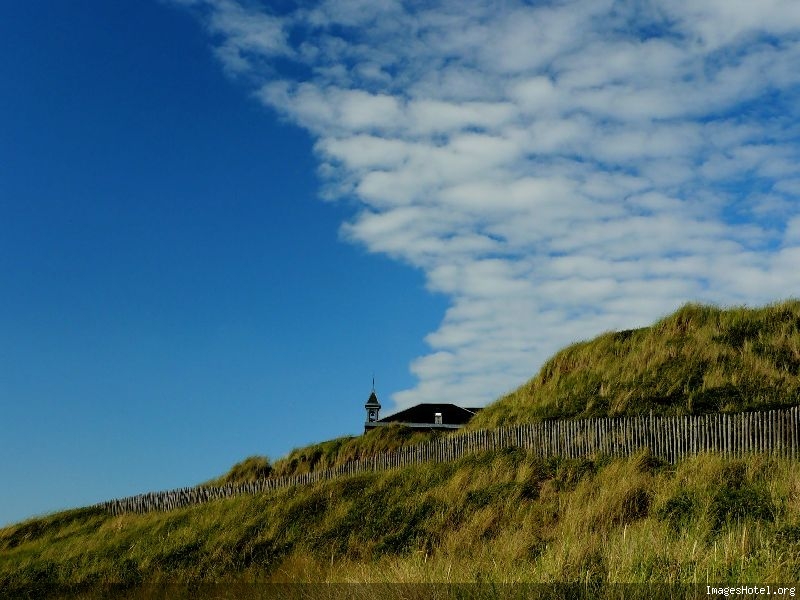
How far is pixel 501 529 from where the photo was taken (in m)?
14.0

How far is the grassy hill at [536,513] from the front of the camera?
300 inches

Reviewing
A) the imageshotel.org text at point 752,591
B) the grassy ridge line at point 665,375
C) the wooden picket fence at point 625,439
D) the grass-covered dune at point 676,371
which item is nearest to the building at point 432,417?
the grassy ridge line at point 665,375

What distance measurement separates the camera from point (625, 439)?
17.7 meters

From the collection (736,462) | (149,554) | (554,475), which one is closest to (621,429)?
(554,475)

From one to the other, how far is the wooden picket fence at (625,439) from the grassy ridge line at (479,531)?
63cm

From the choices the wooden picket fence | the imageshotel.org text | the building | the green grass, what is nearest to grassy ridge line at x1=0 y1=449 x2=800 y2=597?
the imageshotel.org text

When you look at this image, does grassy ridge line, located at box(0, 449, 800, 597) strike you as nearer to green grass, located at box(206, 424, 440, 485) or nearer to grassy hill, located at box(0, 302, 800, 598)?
grassy hill, located at box(0, 302, 800, 598)

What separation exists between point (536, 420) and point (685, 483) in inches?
321

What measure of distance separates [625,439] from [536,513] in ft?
14.1

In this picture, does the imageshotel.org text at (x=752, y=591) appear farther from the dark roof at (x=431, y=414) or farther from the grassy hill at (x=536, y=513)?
the dark roof at (x=431, y=414)

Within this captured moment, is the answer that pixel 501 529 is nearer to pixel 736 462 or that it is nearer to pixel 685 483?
pixel 685 483

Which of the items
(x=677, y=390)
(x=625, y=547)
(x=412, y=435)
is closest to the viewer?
(x=625, y=547)

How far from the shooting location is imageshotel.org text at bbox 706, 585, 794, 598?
6109mm

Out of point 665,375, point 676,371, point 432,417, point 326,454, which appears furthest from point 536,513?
point 432,417
